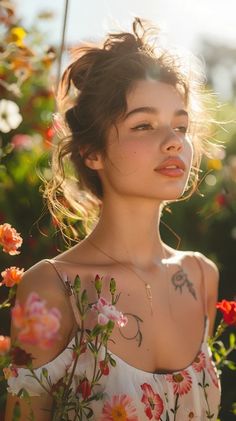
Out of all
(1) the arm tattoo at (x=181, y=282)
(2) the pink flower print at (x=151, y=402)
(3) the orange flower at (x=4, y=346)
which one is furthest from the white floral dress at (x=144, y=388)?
(3) the orange flower at (x=4, y=346)

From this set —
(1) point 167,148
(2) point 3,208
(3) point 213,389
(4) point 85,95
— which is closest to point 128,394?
(3) point 213,389

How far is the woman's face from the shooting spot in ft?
6.47

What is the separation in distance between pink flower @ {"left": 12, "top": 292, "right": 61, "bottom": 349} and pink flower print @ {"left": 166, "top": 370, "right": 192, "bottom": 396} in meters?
0.92

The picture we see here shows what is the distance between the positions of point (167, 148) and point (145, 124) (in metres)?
0.11

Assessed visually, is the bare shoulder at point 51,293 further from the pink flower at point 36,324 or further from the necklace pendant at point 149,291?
the pink flower at point 36,324

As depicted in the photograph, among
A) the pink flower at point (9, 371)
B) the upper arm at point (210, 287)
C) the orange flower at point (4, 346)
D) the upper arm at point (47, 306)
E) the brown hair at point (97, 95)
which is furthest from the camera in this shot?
the upper arm at point (210, 287)

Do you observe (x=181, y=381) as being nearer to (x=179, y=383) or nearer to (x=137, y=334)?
(x=179, y=383)

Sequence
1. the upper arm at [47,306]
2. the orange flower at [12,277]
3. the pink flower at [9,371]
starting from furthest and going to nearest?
the upper arm at [47,306]
the orange flower at [12,277]
the pink flower at [9,371]

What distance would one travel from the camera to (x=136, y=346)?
199 centimetres

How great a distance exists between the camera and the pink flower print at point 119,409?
172cm

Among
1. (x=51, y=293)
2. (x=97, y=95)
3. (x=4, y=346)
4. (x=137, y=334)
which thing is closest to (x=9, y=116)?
(x=97, y=95)

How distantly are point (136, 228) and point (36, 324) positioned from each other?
994 mm

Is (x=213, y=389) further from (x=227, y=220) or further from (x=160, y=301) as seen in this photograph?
(x=227, y=220)

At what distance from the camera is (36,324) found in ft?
3.73
